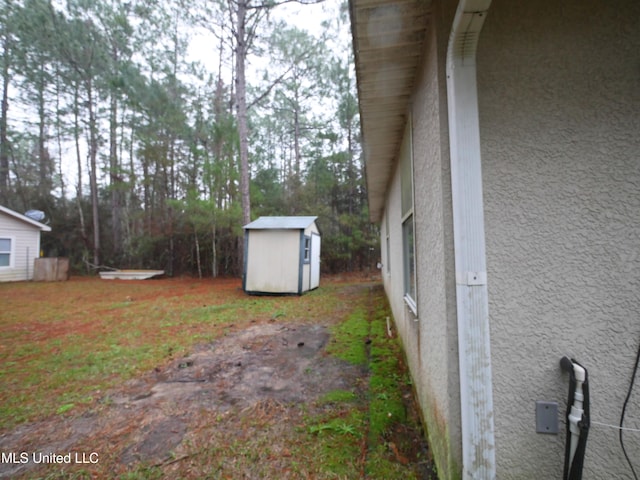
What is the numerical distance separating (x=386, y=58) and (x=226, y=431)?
277cm

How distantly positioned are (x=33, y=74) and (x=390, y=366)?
18.0 meters

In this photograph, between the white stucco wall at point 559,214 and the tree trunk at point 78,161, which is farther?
the tree trunk at point 78,161

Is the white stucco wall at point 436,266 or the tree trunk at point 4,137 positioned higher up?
the tree trunk at point 4,137

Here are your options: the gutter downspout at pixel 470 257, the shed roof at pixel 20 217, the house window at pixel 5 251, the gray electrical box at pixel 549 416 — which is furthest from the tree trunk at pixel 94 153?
the gray electrical box at pixel 549 416

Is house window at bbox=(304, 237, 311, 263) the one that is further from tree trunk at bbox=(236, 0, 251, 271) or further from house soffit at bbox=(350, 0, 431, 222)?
house soffit at bbox=(350, 0, 431, 222)

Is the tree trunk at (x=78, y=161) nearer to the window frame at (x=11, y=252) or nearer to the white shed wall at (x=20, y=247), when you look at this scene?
the white shed wall at (x=20, y=247)

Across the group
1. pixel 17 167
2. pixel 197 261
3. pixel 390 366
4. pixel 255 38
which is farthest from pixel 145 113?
pixel 390 366

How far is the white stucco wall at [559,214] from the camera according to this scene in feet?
4.03

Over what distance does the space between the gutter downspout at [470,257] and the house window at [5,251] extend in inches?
630

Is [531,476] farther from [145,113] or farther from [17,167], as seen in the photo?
[17,167]

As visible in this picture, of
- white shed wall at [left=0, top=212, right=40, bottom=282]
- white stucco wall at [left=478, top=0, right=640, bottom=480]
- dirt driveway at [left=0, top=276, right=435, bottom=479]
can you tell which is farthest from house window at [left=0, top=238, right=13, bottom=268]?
white stucco wall at [left=478, top=0, right=640, bottom=480]

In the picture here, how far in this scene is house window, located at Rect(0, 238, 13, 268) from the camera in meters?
11.1

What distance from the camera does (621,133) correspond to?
1.27m

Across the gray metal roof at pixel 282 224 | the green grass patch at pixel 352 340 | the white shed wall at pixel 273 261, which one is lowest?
the green grass patch at pixel 352 340
